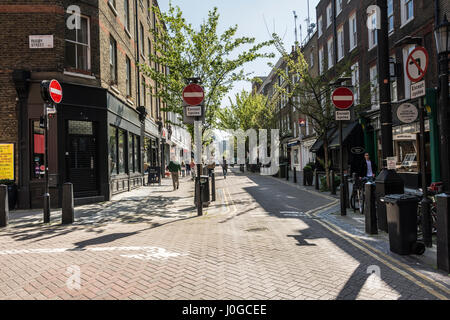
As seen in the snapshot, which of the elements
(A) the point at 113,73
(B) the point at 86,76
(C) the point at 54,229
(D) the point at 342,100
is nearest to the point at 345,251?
(D) the point at 342,100

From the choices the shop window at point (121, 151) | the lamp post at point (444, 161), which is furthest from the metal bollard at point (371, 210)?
the shop window at point (121, 151)

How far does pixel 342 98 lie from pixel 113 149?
972 cm

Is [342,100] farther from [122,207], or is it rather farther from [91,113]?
[91,113]

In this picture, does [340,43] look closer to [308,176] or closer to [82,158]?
[308,176]

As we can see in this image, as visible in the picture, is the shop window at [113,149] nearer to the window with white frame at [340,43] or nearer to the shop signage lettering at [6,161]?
the shop signage lettering at [6,161]

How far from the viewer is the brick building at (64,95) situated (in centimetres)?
1141

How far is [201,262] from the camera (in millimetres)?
4926

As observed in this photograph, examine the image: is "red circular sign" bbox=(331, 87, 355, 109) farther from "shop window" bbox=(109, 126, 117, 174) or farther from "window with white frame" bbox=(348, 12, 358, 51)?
"window with white frame" bbox=(348, 12, 358, 51)

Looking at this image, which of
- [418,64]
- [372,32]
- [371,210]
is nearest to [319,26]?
[372,32]

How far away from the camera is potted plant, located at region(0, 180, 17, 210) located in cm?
1108

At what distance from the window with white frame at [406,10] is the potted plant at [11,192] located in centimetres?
1781

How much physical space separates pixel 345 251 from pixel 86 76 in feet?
36.2
